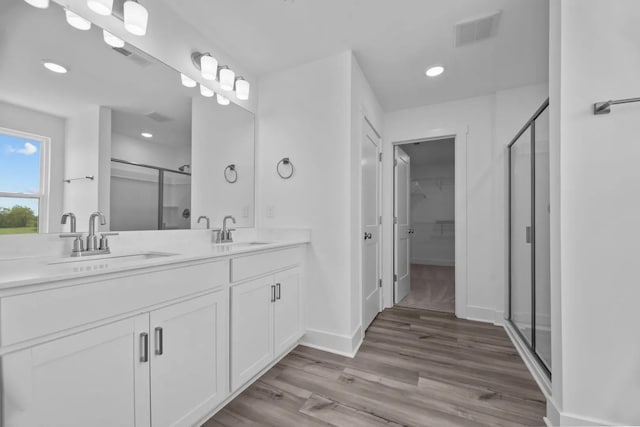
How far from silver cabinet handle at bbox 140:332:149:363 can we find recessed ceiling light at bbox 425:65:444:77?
9.39 ft

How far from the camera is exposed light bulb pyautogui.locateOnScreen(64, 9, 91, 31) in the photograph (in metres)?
1.32

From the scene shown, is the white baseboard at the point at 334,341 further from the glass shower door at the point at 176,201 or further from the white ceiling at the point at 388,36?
the white ceiling at the point at 388,36

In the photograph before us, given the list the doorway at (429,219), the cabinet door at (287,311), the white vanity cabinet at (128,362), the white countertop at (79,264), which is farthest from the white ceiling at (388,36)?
the cabinet door at (287,311)

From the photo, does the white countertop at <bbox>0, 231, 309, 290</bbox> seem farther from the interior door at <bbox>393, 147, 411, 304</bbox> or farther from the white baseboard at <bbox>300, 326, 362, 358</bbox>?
the interior door at <bbox>393, 147, 411, 304</bbox>

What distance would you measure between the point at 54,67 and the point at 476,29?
8.52ft

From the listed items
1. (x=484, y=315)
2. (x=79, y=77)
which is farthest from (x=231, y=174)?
(x=484, y=315)

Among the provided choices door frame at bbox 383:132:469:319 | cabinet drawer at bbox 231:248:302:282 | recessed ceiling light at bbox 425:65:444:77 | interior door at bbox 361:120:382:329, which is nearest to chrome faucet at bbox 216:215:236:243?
cabinet drawer at bbox 231:248:302:282

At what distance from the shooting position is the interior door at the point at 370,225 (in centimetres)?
250

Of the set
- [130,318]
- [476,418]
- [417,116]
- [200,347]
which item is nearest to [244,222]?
[200,347]

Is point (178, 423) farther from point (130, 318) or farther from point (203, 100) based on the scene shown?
point (203, 100)

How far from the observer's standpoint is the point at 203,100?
2070 millimetres

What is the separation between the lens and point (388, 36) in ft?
6.59

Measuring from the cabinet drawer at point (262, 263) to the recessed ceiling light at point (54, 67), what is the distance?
4.22 ft

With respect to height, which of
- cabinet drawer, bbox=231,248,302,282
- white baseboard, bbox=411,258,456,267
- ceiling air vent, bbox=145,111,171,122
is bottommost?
white baseboard, bbox=411,258,456,267
